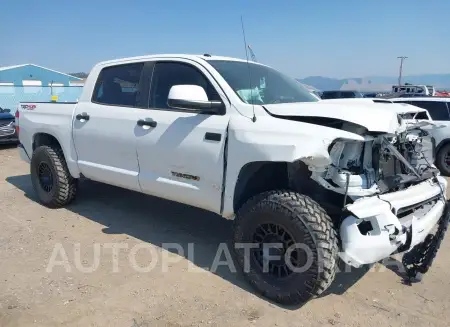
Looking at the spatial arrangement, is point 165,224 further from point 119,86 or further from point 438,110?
point 438,110

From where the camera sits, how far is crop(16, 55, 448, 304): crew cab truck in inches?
116

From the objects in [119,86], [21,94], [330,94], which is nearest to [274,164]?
[119,86]

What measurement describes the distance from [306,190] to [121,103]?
235 centimetres

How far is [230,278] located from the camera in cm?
364

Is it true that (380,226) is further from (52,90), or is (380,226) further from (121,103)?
(52,90)

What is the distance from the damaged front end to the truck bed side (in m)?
3.32

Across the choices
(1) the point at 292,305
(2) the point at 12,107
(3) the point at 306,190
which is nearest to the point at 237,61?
(3) the point at 306,190

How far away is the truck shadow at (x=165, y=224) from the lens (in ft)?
12.4

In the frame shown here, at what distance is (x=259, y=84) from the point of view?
398cm

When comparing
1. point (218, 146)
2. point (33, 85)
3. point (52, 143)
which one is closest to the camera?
point (218, 146)

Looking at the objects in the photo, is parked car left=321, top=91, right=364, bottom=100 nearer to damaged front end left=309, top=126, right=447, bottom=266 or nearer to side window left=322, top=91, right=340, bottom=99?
side window left=322, top=91, right=340, bottom=99

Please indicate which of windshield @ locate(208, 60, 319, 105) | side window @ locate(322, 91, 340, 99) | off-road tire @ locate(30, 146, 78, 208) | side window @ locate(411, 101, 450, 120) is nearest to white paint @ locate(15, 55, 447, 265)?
windshield @ locate(208, 60, 319, 105)

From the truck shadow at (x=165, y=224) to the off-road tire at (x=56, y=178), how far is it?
0.24 m

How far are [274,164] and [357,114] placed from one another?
0.77m
